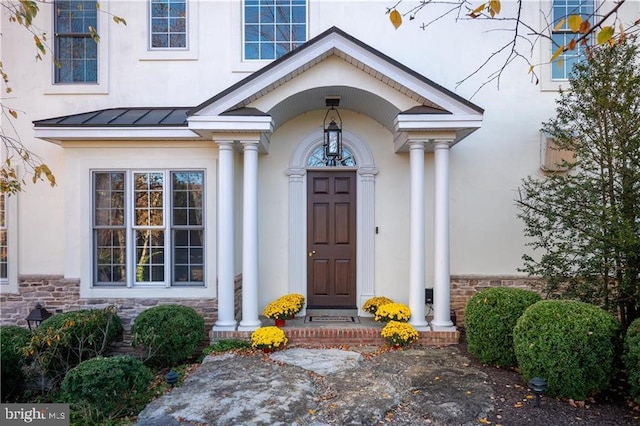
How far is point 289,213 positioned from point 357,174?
1.47 metres

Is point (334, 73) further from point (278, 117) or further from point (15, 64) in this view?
point (15, 64)

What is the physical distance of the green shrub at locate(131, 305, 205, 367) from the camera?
557cm

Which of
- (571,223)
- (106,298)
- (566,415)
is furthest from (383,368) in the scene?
(106,298)

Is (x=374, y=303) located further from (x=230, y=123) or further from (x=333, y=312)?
(x=230, y=123)

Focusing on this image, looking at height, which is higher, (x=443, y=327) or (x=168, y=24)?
(x=168, y=24)

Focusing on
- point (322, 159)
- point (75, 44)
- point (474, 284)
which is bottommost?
point (474, 284)

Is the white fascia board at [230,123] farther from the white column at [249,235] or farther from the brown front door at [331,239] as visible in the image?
the brown front door at [331,239]

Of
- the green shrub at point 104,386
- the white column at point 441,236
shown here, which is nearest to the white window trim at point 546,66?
the white column at point 441,236

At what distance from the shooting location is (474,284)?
276 inches

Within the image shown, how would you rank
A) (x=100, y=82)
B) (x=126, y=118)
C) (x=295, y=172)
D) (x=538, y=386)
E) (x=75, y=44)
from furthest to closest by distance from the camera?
(x=75, y=44) → (x=100, y=82) → (x=295, y=172) → (x=126, y=118) → (x=538, y=386)

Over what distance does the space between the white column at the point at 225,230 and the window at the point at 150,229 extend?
96cm

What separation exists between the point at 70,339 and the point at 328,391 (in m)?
3.67

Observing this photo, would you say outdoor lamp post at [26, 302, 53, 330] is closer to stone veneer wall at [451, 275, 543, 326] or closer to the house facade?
the house facade

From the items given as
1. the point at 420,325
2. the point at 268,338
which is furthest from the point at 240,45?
the point at 420,325
